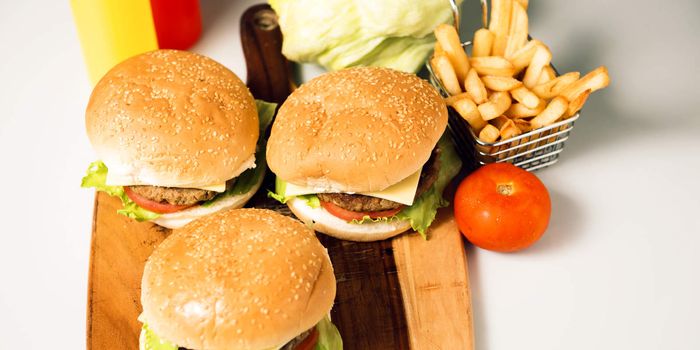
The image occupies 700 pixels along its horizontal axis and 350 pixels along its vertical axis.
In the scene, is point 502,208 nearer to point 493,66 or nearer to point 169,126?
point 493,66

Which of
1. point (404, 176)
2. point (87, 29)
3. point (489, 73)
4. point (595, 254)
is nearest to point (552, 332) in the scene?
point (595, 254)

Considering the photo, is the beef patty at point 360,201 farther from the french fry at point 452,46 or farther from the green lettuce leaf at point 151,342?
the green lettuce leaf at point 151,342

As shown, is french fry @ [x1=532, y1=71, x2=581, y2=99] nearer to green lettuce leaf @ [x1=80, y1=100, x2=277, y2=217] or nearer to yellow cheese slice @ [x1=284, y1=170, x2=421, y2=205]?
yellow cheese slice @ [x1=284, y1=170, x2=421, y2=205]

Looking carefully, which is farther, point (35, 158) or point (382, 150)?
point (35, 158)

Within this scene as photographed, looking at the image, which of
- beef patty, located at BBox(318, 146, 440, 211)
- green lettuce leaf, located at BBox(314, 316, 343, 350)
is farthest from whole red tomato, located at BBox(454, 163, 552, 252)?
green lettuce leaf, located at BBox(314, 316, 343, 350)

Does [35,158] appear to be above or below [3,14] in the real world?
below

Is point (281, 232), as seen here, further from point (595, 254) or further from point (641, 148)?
point (641, 148)
